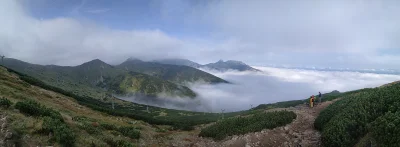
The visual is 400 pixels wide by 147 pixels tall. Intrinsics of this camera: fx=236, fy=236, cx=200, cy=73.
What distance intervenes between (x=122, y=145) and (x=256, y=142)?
13.9 m

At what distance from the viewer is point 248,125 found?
1249 inches

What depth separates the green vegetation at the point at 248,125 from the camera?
97.0 ft

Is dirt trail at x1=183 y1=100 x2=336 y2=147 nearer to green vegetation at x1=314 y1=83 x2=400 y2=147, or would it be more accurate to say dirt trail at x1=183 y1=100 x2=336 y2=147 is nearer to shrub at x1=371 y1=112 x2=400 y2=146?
green vegetation at x1=314 y1=83 x2=400 y2=147

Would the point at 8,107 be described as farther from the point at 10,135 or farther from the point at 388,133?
the point at 388,133

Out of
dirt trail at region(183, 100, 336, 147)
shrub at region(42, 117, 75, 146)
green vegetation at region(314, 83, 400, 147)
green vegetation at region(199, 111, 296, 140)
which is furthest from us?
green vegetation at region(199, 111, 296, 140)

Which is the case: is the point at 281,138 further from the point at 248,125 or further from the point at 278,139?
the point at 248,125

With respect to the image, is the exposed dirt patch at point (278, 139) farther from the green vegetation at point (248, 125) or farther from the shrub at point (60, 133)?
the shrub at point (60, 133)

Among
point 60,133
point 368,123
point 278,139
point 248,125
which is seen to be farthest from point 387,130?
point 60,133

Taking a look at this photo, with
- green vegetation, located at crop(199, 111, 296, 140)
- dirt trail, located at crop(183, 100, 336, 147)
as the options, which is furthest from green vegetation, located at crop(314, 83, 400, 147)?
green vegetation, located at crop(199, 111, 296, 140)

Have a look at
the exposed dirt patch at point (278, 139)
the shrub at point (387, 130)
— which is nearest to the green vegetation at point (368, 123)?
the shrub at point (387, 130)

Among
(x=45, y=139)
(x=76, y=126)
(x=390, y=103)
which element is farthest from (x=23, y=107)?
(x=390, y=103)

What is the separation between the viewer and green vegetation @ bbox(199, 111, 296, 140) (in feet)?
97.0

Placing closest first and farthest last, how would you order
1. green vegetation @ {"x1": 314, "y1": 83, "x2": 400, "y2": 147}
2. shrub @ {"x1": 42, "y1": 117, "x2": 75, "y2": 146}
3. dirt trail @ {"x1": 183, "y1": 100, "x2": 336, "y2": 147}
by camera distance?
1. shrub @ {"x1": 42, "y1": 117, "x2": 75, "y2": 146}
2. green vegetation @ {"x1": 314, "y1": 83, "x2": 400, "y2": 147}
3. dirt trail @ {"x1": 183, "y1": 100, "x2": 336, "y2": 147}

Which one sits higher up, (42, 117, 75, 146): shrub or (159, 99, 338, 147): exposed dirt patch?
(42, 117, 75, 146): shrub
